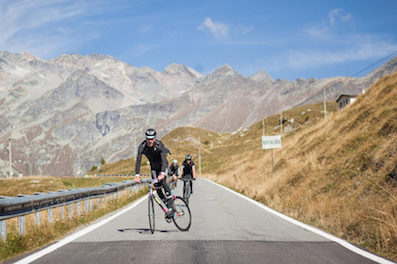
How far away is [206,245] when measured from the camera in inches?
268

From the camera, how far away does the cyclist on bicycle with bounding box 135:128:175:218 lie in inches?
314

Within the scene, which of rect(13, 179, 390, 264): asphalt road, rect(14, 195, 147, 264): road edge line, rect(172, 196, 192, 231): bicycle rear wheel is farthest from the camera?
rect(172, 196, 192, 231): bicycle rear wheel

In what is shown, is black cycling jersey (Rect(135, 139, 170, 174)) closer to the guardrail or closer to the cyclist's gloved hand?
the cyclist's gloved hand

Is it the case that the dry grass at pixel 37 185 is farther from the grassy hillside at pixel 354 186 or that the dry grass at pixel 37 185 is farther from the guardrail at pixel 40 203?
the grassy hillside at pixel 354 186

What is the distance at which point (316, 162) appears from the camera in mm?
17531

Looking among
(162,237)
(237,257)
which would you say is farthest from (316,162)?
(237,257)

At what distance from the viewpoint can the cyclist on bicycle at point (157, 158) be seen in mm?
7988

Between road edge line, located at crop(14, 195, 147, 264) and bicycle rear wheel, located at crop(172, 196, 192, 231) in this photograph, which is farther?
bicycle rear wheel, located at crop(172, 196, 192, 231)

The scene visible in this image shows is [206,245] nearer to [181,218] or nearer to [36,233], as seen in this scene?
[181,218]

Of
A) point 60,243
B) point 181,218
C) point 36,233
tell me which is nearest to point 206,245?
→ point 181,218

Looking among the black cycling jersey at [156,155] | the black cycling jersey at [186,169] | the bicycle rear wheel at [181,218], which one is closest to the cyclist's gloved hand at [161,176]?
the black cycling jersey at [156,155]

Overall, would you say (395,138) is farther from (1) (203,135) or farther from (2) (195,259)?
(1) (203,135)

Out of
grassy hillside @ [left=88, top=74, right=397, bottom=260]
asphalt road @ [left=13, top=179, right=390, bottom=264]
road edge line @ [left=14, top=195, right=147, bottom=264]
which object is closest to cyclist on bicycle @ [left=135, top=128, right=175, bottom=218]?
asphalt road @ [left=13, top=179, right=390, bottom=264]

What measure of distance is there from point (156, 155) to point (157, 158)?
83 mm
